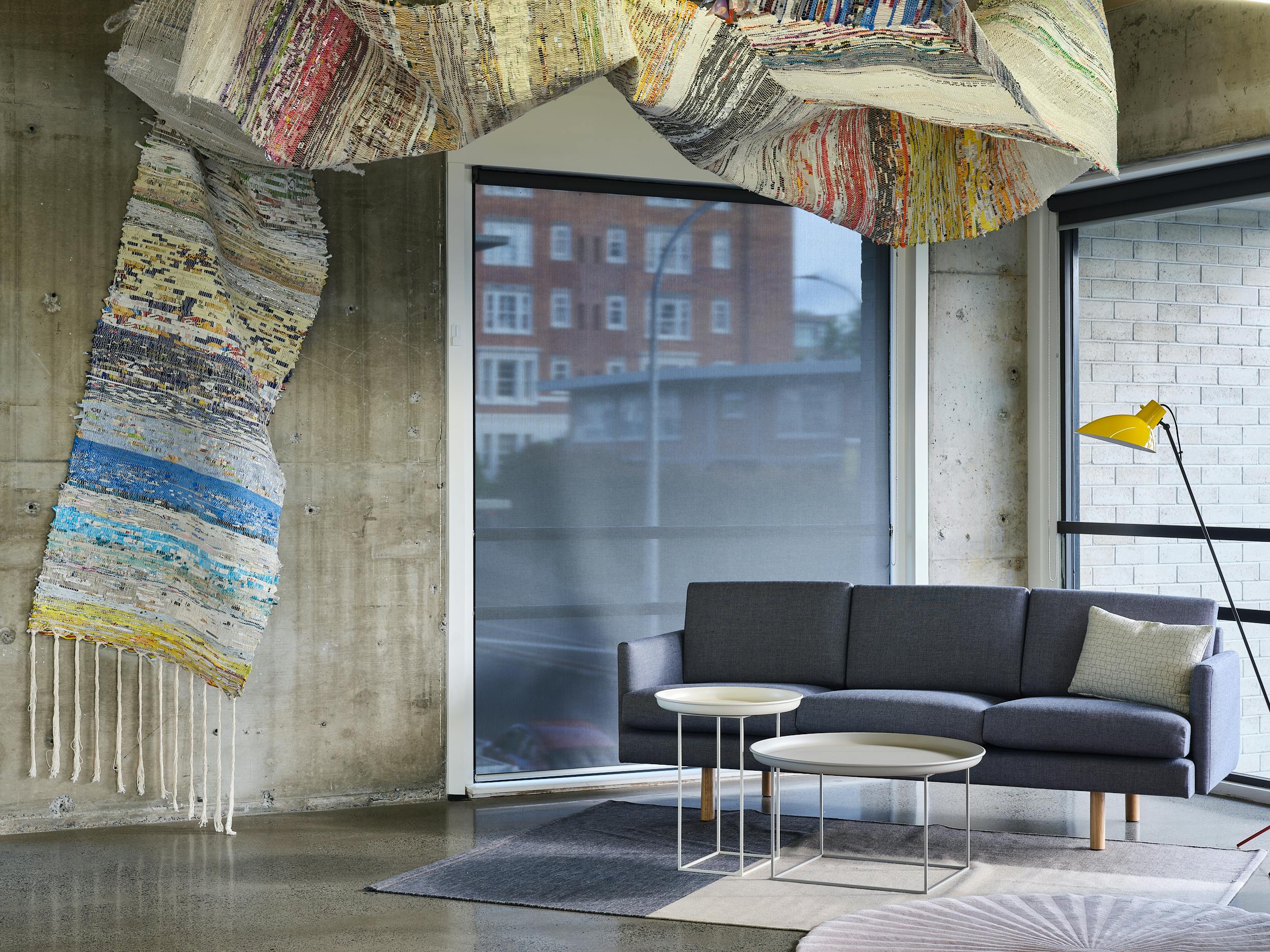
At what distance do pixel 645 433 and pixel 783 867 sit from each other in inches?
83.7

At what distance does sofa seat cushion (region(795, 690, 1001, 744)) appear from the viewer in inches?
179

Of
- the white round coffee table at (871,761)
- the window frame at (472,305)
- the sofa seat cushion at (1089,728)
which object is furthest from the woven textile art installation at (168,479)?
the sofa seat cushion at (1089,728)

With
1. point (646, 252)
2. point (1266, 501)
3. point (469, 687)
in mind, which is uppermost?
point (646, 252)

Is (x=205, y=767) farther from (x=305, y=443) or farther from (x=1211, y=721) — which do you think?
(x=1211, y=721)

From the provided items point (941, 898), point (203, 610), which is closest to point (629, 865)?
point (941, 898)

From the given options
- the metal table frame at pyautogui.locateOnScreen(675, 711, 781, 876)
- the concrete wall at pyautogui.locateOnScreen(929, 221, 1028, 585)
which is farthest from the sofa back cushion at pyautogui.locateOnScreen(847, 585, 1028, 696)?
the concrete wall at pyautogui.locateOnScreen(929, 221, 1028, 585)

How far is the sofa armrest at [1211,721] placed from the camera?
169 inches

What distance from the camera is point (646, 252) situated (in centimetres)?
575

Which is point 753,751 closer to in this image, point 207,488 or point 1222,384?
point 207,488

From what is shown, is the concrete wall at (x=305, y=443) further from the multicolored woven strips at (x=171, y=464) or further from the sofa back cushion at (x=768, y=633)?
the sofa back cushion at (x=768, y=633)

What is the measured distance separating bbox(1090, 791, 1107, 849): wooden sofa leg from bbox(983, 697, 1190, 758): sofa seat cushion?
185 millimetres

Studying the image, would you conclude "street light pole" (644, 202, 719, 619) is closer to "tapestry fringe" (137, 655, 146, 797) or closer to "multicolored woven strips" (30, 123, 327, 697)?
"multicolored woven strips" (30, 123, 327, 697)

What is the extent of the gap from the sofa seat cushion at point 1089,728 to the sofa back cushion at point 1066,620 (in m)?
0.36

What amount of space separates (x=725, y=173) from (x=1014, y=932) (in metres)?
2.44
